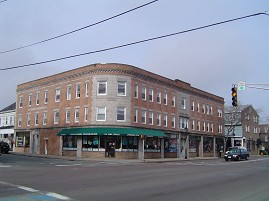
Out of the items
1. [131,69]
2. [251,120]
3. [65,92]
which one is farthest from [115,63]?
[251,120]

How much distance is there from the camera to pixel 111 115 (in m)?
38.1

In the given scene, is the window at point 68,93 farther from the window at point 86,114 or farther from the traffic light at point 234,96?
the traffic light at point 234,96

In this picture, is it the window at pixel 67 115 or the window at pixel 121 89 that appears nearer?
the window at pixel 121 89

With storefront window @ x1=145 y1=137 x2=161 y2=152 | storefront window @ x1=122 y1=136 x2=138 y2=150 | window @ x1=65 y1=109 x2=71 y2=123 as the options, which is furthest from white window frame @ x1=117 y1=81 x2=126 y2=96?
window @ x1=65 y1=109 x2=71 y2=123

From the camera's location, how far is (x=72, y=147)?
40.8 m

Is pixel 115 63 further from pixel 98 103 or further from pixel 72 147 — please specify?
pixel 72 147

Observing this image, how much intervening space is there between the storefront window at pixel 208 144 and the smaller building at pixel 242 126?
8571mm

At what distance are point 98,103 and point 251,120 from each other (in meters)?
49.3

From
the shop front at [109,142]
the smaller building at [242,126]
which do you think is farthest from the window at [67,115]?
the smaller building at [242,126]

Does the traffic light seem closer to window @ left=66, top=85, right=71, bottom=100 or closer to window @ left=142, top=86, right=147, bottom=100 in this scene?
window @ left=142, top=86, right=147, bottom=100

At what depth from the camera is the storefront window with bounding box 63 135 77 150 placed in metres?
40.4

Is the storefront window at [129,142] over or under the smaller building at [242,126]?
under

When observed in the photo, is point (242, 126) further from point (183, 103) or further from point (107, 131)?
point (107, 131)

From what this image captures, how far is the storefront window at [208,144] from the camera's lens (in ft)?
182
